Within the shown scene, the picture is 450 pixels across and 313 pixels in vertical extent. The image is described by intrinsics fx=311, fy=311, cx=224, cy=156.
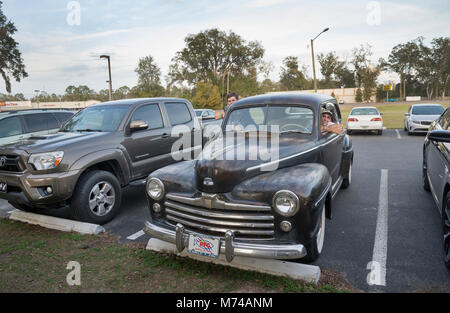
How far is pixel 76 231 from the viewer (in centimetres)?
474

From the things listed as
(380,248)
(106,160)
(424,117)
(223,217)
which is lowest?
(380,248)

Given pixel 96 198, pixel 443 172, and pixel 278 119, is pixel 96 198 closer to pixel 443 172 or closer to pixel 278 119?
pixel 278 119

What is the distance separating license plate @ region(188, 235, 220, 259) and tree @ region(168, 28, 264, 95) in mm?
60155

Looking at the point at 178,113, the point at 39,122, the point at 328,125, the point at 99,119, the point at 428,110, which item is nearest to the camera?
the point at 328,125

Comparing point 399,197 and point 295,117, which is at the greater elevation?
point 295,117

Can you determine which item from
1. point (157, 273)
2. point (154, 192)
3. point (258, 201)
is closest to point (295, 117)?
point (258, 201)

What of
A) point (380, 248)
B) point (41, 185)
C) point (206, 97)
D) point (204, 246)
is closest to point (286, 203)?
point (204, 246)

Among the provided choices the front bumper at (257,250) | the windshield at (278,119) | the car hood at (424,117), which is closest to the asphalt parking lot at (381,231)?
the front bumper at (257,250)

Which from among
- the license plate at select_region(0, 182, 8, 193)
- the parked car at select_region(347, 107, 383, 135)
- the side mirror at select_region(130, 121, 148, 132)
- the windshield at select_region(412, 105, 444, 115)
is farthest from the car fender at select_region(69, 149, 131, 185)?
the windshield at select_region(412, 105, 444, 115)

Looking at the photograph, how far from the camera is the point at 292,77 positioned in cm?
9706

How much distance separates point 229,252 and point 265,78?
66390 millimetres

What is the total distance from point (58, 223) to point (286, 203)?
12.4 feet

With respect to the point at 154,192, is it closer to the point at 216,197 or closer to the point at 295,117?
the point at 216,197
